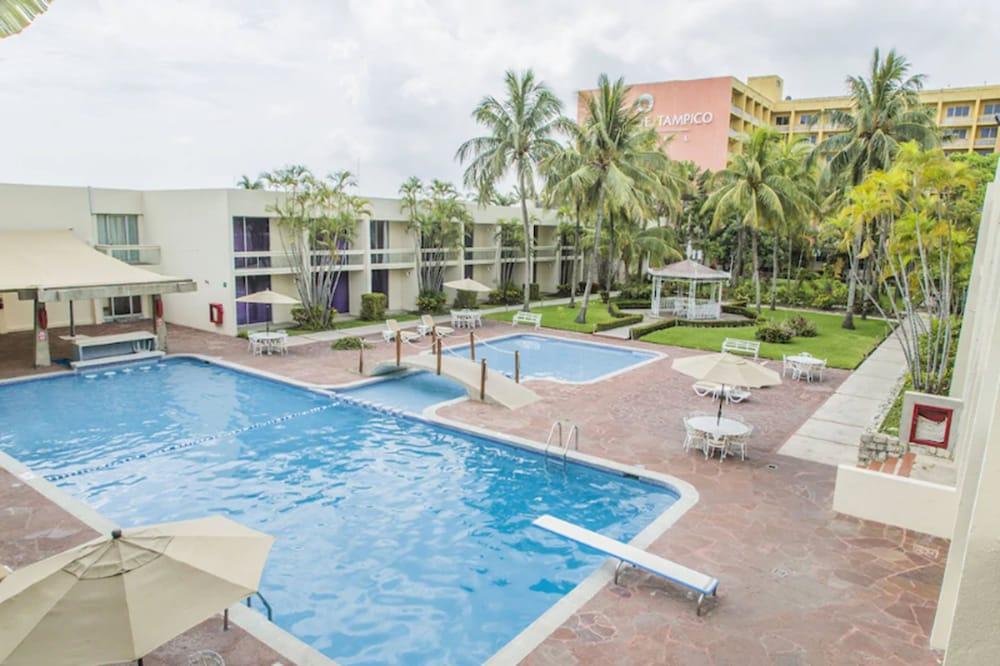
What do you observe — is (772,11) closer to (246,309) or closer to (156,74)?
(156,74)

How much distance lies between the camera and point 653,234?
134 feet

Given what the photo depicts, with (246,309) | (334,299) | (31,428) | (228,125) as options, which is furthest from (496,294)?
(31,428)

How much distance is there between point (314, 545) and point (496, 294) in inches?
1102

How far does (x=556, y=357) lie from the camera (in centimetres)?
2500

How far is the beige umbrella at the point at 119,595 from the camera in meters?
5.26

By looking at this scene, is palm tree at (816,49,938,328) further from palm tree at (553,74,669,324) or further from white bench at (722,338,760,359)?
palm tree at (553,74,669,324)

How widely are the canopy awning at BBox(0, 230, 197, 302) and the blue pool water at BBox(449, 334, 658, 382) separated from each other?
1095 cm

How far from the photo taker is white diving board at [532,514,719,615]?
8242 mm

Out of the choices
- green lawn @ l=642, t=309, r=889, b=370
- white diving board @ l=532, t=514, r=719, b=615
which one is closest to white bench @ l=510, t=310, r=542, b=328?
green lawn @ l=642, t=309, r=889, b=370

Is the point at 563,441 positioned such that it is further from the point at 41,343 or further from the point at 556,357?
the point at 41,343

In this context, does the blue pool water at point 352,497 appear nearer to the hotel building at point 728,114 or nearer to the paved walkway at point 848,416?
the paved walkway at point 848,416

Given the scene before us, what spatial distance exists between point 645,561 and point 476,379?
9491mm

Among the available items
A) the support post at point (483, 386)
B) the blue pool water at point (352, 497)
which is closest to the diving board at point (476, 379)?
the support post at point (483, 386)

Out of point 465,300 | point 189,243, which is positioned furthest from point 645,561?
point 465,300
